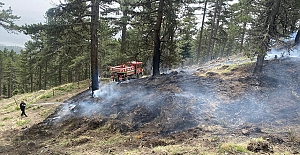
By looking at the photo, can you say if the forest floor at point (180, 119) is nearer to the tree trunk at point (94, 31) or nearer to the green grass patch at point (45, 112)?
the green grass patch at point (45, 112)

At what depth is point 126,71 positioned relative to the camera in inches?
678

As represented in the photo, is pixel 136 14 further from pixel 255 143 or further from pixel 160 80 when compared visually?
pixel 255 143

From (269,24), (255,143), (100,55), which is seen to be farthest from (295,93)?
(100,55)

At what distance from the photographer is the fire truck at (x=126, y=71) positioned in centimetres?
1694

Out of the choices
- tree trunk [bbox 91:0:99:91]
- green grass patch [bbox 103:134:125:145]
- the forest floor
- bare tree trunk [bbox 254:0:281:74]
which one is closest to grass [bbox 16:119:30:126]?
the forest floor

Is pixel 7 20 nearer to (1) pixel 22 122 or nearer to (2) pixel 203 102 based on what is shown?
(1) pixel 22 122

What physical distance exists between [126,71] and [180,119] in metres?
8.82

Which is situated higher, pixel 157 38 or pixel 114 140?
pixel 157 38

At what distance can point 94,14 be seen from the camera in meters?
13.4

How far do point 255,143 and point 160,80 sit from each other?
841cm

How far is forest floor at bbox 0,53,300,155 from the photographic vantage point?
24.1 feet

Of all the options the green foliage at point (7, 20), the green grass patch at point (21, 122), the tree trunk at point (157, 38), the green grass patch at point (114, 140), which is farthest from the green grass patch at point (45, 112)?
the tree trunk at point (157, 38)

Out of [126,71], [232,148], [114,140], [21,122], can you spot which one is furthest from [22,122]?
[232,148]

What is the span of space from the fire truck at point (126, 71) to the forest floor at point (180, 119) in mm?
2773
